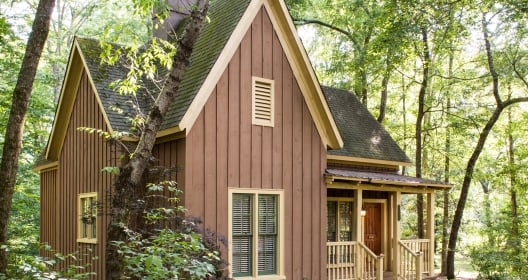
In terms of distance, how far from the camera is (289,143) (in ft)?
41.0

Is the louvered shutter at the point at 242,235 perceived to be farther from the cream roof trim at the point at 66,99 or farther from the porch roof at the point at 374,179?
the cream roof trim at the point at 66,99

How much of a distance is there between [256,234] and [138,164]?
3.89 metres

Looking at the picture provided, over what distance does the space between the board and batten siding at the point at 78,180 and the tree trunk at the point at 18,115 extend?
2.69 meters

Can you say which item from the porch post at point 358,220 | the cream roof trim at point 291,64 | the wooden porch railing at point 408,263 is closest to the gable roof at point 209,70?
the cream roof trim at point 291,64

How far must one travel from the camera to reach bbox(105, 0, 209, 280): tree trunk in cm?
794

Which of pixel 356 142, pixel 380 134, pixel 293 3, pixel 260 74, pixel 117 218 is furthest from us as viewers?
pixel 293 3

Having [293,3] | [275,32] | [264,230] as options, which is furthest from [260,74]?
[293,3]

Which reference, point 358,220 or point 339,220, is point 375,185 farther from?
point 339,220

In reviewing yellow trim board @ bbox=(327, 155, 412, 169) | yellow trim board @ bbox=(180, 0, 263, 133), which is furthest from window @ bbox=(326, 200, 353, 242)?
yellow trim board @ bbox=(180, 0, 263, 133)

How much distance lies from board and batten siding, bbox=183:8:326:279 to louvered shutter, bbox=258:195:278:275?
0.28 m

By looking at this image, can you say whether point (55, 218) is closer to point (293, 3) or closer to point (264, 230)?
point (264, 230)

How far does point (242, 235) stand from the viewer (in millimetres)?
11523

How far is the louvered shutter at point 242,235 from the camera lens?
11430mm

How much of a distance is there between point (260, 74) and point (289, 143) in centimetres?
164
